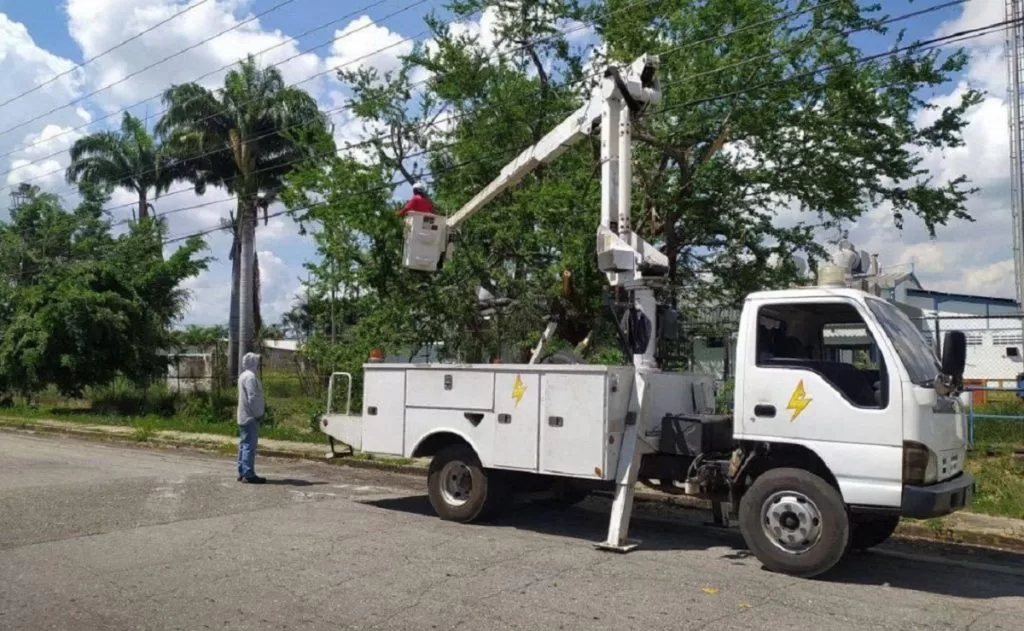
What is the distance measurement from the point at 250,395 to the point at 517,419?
5.28m

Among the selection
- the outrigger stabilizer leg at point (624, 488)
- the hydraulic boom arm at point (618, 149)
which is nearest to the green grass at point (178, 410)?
the hydraulic boom arm at point (618, 149)

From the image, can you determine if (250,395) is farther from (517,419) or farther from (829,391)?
(829,391)

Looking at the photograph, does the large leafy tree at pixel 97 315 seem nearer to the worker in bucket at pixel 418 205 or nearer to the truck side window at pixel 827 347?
the worker in bucket at pixel 418 205

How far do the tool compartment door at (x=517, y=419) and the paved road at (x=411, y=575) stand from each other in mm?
790

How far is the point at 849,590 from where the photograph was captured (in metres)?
7.16

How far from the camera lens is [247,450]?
12.6 metres

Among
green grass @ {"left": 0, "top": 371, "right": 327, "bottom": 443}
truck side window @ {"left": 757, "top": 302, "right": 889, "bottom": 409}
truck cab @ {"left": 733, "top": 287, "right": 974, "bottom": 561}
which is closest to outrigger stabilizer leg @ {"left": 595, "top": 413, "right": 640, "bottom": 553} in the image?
truck cab @ {"left": 733, "top": 287, "right": 974, "bottom": 561}

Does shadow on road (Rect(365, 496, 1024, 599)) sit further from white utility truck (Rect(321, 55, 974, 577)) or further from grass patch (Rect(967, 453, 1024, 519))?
grass patch (Rect(967, 453, 1024, 519))

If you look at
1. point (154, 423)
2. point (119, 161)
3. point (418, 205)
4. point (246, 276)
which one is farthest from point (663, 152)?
point (119, 161)

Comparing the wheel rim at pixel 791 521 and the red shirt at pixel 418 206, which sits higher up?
the red shirt at pixel 418 206

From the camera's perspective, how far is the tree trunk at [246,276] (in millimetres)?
37938

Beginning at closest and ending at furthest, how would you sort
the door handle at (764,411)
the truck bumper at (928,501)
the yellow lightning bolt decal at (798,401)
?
the truck bumper at (928,501)
the yellow lightning bolt decal at (798,401)
the door handle at (764,411)

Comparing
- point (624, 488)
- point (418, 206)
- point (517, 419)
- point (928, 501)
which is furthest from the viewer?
point (418, 206)

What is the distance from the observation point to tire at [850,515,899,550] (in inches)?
330
